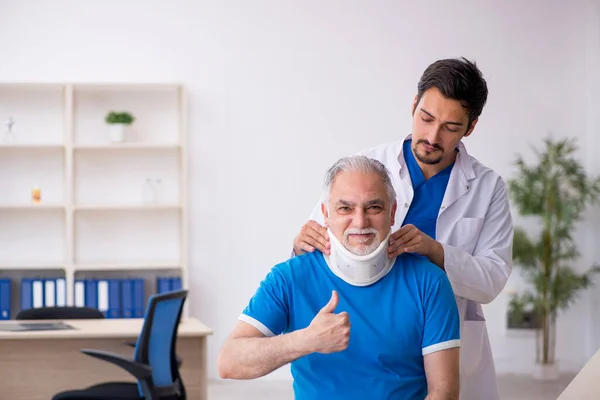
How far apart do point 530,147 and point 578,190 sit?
542 millimetres

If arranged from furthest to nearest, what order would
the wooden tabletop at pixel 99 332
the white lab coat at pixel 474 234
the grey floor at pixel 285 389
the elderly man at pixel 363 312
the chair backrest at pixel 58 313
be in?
the grey floor at pixel 285 389 → the chair backrest at pixel 58 313 → the wooden tabletop at pixel 99 332 → the white lab coat at pixel 474 234 → the elderly man at pixel 363 312

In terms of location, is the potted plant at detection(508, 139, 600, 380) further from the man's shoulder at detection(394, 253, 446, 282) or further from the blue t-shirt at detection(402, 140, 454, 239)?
the man's shoulder at detection(394, 253, 446, 282)

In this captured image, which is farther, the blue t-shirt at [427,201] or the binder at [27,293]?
the binder at [27,293]

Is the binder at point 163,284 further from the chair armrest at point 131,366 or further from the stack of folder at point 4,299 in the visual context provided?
the chair armrest at point 131,366

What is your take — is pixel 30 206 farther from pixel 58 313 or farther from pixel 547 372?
pixel 547 372

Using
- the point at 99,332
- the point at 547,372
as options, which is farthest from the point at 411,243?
the point at 547,372

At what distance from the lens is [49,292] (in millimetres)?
6363

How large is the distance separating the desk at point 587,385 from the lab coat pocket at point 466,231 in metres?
0.62

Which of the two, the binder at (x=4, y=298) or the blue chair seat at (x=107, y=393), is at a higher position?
the binder at (x=4, y=298)

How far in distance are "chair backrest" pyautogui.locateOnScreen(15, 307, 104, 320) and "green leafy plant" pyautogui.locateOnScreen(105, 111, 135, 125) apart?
1.75 metres

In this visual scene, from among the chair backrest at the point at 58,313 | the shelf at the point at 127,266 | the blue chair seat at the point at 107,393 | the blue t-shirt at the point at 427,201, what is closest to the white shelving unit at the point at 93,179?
the shelf at the point at 127,266

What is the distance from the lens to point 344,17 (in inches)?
272

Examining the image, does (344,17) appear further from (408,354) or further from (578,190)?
(408,354)

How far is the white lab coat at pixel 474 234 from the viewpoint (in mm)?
2287
